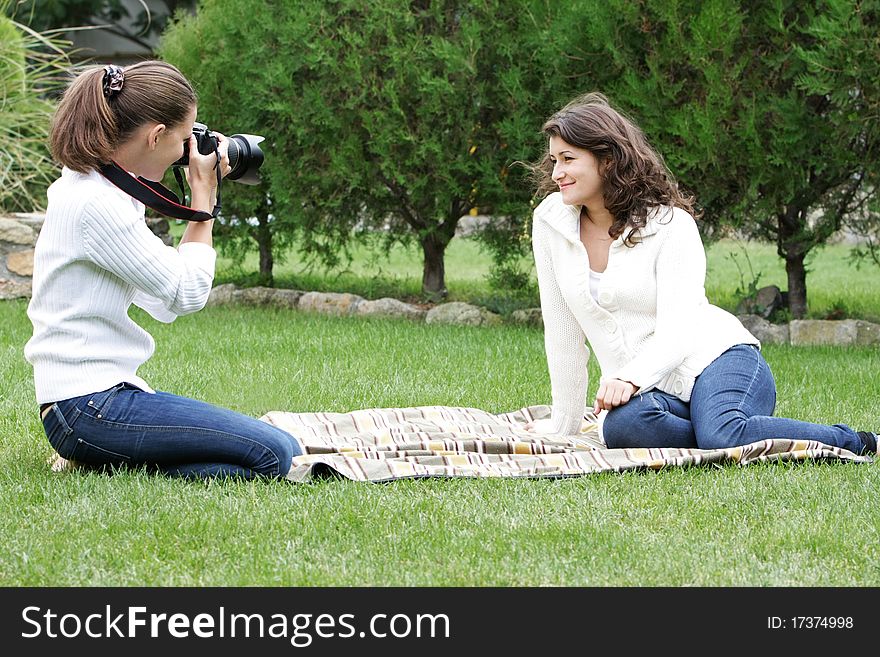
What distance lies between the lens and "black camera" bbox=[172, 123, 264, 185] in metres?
3.52

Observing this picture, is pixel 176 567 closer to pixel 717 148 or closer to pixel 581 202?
pixel 581 202

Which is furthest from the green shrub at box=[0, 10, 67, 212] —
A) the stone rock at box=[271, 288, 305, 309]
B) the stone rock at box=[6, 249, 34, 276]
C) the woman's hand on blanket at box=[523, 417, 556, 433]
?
the woman's hand on blanket at box=[523, 417, 556, 433]

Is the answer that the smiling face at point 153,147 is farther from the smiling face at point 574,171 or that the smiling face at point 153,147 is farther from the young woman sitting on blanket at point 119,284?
the smiling face at point 574,171

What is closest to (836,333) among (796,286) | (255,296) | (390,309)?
(796,286)

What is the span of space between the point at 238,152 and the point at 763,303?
5172 millimetres

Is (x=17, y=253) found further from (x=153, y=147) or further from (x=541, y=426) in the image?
(x=153, y=147)

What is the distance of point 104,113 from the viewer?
329 cm

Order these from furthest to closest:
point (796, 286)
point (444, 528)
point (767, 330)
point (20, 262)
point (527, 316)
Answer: point (20, 262)
point (527, 316)
point (796, 286)
point (767, 330)
point (444, 528)

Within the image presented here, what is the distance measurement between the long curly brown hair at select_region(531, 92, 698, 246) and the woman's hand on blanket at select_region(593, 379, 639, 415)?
0.51 meters

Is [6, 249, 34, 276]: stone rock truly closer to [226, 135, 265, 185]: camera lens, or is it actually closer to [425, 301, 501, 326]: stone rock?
[425, 301, 501, 326]: stone rock

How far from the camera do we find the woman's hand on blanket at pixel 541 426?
4328 millimetres

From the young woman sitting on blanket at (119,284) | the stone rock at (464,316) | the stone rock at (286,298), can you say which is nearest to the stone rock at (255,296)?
the stone rock at (286,298)

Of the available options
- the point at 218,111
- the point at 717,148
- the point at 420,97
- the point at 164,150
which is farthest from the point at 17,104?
the point at 164,150

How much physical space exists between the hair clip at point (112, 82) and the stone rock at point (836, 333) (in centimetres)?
518
